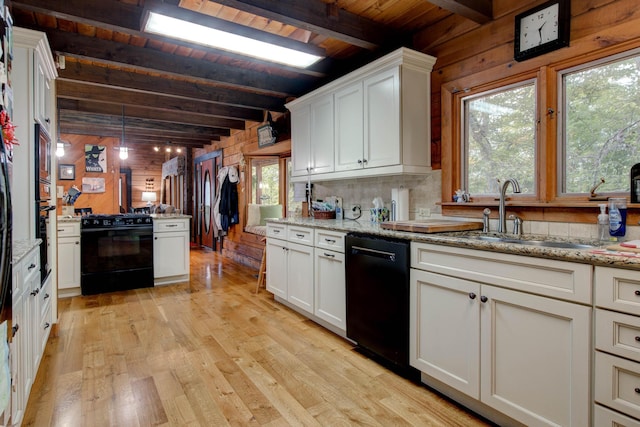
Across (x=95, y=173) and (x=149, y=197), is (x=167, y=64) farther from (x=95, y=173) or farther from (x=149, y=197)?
(x=149, y=197)

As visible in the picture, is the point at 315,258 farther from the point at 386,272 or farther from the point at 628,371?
the point at 628,371

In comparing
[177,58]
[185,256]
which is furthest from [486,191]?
[185,256]

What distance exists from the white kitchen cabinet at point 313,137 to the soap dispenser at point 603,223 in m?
2.09

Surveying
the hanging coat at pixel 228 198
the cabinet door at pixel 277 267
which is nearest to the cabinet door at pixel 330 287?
the cabinet door at pixel 277 267

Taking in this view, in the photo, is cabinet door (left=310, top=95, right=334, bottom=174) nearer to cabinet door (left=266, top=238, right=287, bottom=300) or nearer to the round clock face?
cabinet door (left=266, top=238, right=287, bottom=300)

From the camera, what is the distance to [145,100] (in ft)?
15.6

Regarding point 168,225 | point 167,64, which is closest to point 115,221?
point 168,225

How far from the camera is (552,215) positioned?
2.10 m

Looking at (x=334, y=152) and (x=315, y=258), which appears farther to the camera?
(x=334, y=152)

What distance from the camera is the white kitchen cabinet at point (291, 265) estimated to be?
316cm

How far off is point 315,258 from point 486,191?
1.44 meters

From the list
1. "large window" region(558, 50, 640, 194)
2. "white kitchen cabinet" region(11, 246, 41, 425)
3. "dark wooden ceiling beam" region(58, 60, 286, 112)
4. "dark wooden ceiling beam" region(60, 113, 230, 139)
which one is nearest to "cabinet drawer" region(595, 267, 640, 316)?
"large window" region(558, 50, 640, 194)

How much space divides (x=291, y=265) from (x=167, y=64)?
2.29 m

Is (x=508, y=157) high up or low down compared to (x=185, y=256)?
up
